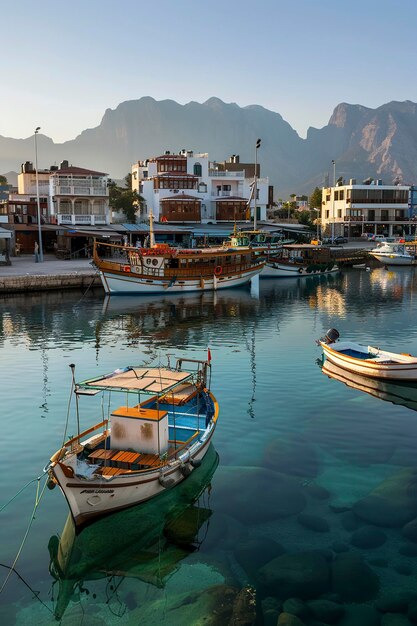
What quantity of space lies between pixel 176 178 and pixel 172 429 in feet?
248

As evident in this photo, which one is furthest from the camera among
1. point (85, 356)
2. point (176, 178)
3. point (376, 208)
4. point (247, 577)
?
point (376, 208)

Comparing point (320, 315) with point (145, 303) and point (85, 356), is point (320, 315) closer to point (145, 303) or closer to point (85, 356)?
point (145, 303)

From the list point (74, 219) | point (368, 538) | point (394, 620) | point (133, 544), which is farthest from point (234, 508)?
point (74, 219)

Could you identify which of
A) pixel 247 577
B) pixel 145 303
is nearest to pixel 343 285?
pixel 145 303

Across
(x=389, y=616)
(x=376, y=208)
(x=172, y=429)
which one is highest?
(x=376, y=208)

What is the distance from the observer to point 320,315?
46312 mm

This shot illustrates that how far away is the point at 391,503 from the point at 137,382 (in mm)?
7971

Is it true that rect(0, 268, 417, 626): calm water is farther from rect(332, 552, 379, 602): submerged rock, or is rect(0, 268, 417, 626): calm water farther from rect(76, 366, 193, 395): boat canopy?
rect(76, 366, 193, 395): boat canopy

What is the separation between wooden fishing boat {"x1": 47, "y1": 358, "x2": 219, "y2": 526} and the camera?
1416 cm

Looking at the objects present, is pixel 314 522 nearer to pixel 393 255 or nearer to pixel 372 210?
pixel 393 255

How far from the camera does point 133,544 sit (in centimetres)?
1435

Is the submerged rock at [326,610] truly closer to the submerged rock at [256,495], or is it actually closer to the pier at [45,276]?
the submerged rock at [256,495]

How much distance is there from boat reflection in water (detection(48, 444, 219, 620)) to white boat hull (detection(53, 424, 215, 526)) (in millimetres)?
438

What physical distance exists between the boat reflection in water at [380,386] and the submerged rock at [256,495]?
9336mm
